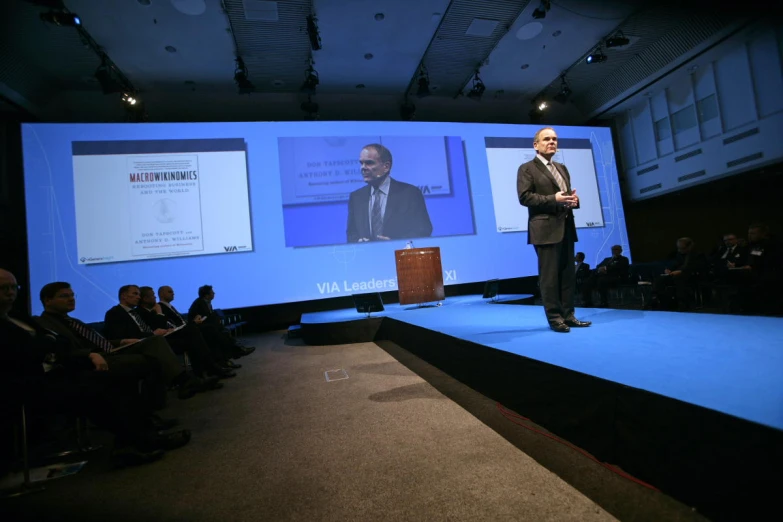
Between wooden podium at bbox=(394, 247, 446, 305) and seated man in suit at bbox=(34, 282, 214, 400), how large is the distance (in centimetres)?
269

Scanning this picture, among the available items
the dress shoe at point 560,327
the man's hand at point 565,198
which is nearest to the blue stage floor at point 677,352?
the dress shoe at point 560,327

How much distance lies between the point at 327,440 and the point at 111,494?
2.83 ft

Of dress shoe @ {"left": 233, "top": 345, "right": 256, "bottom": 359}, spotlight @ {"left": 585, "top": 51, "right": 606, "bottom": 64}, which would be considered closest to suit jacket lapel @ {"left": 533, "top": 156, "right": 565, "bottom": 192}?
dress shoe @ {"left": 233, "top": 345, "right": 256, "bottom": 359}

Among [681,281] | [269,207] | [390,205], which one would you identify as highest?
[269,207]

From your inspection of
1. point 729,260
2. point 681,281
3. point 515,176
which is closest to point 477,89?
point 515,176

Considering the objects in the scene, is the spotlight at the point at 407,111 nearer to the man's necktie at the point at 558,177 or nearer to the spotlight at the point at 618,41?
the spotlight at the point at 618,41

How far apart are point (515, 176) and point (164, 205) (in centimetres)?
605

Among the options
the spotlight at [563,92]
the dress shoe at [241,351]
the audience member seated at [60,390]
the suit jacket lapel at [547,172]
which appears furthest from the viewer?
the spotlight at [563,92]

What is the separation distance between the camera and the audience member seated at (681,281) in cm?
505

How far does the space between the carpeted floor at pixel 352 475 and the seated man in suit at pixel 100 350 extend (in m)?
0.35

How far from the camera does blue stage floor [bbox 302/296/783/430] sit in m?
1.02

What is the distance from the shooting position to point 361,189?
6266 mm

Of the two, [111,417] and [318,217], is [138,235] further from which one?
[111,417]

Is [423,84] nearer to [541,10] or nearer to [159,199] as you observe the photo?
[541,10]
